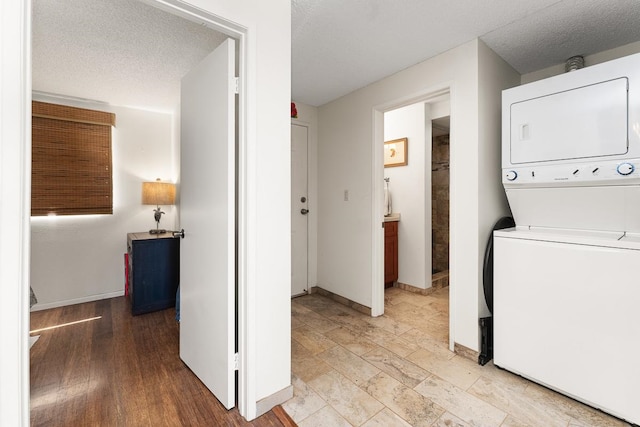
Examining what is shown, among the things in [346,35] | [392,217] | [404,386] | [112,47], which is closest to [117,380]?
[404,386]

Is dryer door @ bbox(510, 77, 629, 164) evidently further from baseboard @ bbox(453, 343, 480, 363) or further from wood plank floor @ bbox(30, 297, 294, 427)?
wood plank floor @ bbox(30, 297, 294, 427)

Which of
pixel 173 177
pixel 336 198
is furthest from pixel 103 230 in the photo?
pixel 336 198

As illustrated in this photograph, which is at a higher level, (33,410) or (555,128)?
(555,128)

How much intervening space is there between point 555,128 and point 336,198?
1998 millimetres

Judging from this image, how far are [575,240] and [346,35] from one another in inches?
74.5

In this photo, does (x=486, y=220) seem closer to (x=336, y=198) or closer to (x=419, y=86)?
(x=419, y=86)

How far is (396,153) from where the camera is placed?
149 inches

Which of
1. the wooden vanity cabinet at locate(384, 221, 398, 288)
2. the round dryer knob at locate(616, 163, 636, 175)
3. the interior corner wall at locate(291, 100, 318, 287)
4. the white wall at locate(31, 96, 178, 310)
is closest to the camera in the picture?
the round dryer knob at locate(616, 163, 636, 175)

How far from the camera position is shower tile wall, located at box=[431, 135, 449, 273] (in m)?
4.27

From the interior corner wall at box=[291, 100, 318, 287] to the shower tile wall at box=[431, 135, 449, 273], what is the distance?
1.92 meters

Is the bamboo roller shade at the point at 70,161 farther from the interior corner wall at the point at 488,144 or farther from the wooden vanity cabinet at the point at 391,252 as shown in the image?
the interior corner wall at the point at 488,144

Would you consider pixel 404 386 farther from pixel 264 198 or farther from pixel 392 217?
pixel 392 217

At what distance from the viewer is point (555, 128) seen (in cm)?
169

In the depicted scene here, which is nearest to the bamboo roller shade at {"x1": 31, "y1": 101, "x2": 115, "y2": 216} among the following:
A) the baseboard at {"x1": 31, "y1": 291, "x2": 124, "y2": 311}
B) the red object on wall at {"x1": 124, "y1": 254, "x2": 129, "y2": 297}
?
the red object on wall at {"x1": 124, "y1": 254, "x2": 129, "y2": 297}
